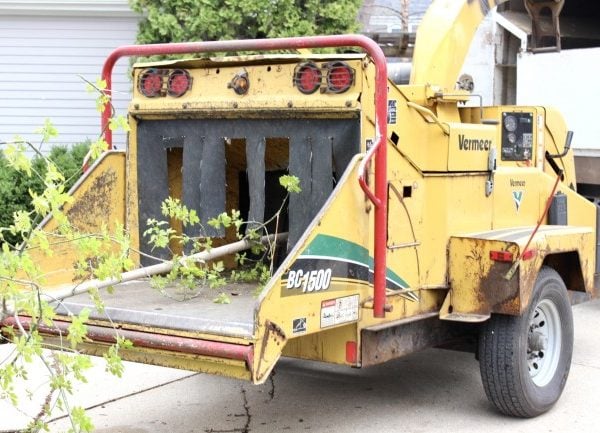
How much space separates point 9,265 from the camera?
12.4ft

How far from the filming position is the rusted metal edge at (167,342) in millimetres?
4371

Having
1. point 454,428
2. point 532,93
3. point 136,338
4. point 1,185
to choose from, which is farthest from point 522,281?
point 1,185

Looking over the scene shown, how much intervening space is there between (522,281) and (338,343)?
119cm

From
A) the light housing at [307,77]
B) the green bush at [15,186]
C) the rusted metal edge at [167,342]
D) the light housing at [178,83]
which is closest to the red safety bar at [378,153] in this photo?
the light housing at [307,77]

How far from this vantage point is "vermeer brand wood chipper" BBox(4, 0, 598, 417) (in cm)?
479

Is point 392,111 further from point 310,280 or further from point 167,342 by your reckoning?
point 167,342

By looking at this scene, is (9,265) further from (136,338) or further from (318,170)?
(318,170)

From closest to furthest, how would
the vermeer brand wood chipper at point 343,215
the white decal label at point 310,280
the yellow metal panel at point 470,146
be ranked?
the white decal label at point 310,280 < the vermeer brand wood chipper at point 343,215 < the yellow metal panel at point 470,146

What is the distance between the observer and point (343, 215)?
15.9 ft

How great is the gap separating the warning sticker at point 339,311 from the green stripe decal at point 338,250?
0.20m

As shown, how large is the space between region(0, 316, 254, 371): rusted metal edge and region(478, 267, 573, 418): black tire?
195 cm

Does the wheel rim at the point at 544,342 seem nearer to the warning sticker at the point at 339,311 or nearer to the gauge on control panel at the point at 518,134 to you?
the gauge on control panel at the point at 518,134

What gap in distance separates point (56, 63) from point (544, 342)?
9.68 meters

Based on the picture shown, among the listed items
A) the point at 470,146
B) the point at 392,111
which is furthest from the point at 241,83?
the point at 470,146
